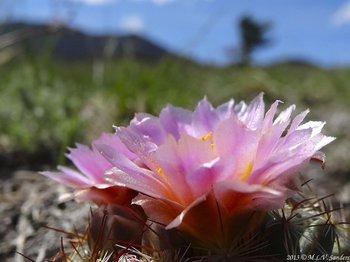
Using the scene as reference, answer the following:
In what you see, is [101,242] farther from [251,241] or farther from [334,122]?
[334,122]

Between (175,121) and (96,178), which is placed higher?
(175,121)

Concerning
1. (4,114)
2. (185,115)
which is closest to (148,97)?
(4,114)

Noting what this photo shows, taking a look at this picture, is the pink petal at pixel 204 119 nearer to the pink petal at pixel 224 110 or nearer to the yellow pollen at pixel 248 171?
the pink petal at pixel 224 110

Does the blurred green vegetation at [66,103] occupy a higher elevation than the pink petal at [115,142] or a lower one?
higher

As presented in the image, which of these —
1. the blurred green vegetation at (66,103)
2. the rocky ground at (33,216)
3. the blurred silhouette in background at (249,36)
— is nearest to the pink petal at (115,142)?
the rocky ground at (33,216)

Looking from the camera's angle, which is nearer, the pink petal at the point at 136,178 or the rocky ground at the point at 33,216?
the pink petal at the point at 136,178

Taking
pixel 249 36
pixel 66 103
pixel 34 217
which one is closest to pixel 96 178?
pixel 34 217

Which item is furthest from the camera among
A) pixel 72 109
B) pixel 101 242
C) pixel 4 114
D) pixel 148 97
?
pixel 148 97

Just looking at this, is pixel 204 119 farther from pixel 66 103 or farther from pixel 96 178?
pixel 66 103
